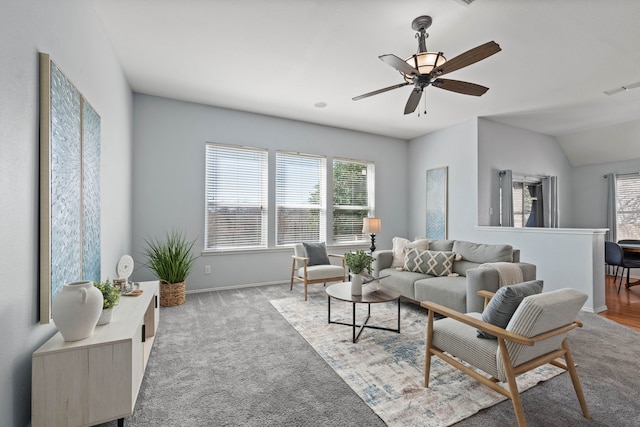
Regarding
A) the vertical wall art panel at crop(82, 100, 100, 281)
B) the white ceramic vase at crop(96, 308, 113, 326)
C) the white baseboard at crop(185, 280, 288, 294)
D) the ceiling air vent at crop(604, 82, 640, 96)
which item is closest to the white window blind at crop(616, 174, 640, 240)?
the ceiling air vent at crop(604, 82, 640, 96)

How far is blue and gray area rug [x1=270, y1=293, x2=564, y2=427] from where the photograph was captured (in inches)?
68.4

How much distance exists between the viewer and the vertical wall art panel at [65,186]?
5.14ft

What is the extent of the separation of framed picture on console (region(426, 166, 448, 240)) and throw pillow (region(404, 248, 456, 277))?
1975mm

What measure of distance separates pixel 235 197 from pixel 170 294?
1719 mm

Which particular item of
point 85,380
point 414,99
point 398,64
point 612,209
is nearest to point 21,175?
point 85,380

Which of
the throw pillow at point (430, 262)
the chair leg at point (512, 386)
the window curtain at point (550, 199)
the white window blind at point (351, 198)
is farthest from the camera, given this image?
the window curtain at point (550, 199)

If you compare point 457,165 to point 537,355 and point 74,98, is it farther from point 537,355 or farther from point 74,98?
point 74,98

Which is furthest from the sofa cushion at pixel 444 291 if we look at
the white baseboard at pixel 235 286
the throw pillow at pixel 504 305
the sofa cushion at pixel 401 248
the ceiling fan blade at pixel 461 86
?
the white baseboard at pixel 235 286

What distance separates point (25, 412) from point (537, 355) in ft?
9.05

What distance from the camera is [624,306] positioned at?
3.88 m

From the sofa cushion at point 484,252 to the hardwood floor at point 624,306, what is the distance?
1.42m

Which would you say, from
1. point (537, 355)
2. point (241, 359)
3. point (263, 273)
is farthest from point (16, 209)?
point (263, 273)

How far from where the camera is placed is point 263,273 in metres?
4.86

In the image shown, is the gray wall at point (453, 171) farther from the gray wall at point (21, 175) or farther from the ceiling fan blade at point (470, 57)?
the gray wall at point (21, 175)
